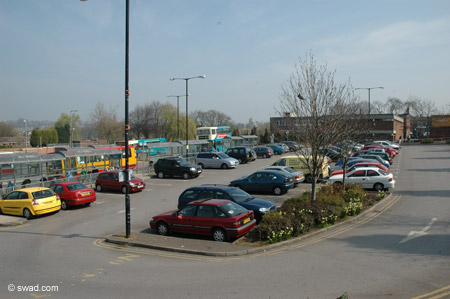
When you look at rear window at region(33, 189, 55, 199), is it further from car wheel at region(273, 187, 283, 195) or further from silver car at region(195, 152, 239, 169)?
silver car at region(195, 152, 239, 169)

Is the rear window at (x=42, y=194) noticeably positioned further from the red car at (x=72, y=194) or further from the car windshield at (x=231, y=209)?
the car windshield at (x=231, y=209)

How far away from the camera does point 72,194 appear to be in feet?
62.6

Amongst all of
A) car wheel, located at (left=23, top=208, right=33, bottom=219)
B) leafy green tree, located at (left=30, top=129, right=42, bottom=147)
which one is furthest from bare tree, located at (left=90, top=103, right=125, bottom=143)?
car wheel, located at (left=23, top=208, right=33, bottom=219)

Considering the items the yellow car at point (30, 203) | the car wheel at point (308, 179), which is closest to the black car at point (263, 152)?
the car wheel at point (308, 179)

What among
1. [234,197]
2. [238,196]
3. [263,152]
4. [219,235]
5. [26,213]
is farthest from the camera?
[263,152]

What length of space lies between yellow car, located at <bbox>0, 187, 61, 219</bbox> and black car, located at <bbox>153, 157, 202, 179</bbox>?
1252cm

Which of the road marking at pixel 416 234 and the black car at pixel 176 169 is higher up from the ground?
the black car at pixel 176 169

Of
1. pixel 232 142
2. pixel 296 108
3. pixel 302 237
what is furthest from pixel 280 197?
pixel 232 142

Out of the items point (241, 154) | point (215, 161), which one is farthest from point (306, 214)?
point (241, 154)

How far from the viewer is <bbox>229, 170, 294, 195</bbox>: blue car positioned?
67.3 ft

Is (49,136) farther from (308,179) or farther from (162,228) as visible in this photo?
(162,228)

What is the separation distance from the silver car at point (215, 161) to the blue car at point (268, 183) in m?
14.0

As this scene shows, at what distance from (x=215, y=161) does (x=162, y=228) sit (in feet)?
74.8

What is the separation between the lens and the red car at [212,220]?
11617 mm
